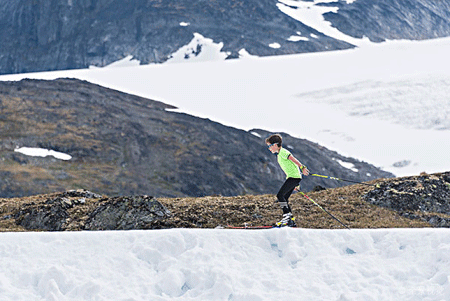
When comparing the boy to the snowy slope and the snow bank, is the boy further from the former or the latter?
the snowy slope

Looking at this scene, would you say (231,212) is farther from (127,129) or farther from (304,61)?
(304,61)

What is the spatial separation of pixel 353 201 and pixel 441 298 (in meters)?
9.91

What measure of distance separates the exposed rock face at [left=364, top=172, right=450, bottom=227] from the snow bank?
274 inches

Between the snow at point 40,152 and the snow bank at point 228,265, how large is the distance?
7519 centimetres

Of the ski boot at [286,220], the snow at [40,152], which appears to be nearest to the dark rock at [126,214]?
the ski boot at [286,220]

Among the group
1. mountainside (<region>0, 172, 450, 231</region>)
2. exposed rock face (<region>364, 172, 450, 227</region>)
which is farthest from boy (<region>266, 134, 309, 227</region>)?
exposed rock face (<region>364, 172, 450, 227</region>)

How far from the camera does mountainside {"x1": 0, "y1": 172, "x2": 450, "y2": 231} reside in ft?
58.0

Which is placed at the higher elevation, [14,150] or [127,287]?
[127,287]

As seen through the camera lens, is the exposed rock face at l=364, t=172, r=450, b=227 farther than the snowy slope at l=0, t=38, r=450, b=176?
No

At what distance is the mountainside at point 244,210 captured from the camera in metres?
17.7

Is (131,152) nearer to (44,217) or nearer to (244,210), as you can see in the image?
(44,217)

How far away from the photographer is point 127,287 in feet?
35.6

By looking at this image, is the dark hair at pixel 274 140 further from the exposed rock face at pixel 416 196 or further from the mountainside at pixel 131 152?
the mountainside at pixel 131 152

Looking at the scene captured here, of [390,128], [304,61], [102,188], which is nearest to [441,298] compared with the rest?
[102,188]
